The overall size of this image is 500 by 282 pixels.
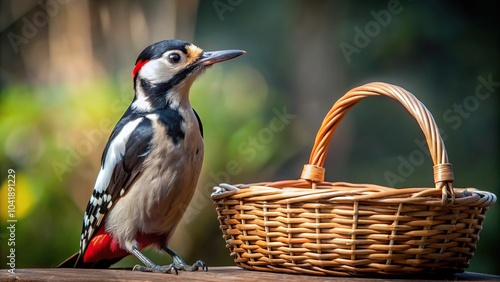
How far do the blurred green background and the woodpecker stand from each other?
132 cm

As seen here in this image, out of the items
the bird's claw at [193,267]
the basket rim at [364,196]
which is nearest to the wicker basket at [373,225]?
the basket rim at [364,196]

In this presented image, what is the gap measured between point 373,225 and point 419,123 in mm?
297

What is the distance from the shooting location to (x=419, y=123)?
5.74 ft

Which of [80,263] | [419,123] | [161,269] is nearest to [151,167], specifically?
[161,269]

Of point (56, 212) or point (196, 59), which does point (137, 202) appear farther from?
point (56, 212)

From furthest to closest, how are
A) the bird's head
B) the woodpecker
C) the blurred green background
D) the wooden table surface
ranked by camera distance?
the blurred green background, the bird's head, the woodpecker, the wooden table surface

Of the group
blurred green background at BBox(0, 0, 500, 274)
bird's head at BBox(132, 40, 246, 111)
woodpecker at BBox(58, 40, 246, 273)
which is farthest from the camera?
blurred green background at BBox(0, 0, 500, 274)

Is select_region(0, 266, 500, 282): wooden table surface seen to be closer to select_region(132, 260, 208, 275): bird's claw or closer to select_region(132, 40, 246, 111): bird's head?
select_region(132, 260, 208, 275): bird's claw

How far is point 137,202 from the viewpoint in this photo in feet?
6.41

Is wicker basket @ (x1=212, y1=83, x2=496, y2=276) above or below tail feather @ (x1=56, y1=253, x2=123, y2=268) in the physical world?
above

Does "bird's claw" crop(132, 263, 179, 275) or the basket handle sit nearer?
the basket handle

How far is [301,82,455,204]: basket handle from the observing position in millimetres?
1631

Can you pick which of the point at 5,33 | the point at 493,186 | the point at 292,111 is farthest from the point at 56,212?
the point at 493,186

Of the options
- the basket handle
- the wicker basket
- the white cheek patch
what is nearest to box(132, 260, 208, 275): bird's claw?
the wicker basket
